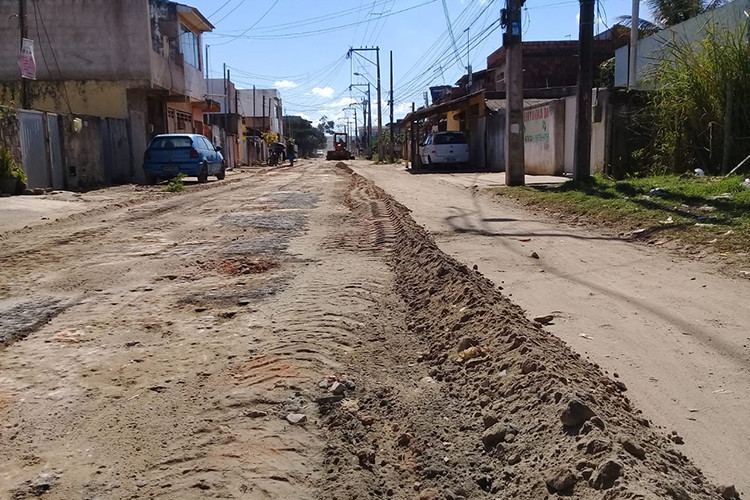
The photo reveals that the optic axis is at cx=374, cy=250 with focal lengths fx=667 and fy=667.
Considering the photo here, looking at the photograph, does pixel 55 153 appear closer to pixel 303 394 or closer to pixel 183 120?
pixel 303 394

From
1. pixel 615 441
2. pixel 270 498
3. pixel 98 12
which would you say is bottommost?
pixel 270 498

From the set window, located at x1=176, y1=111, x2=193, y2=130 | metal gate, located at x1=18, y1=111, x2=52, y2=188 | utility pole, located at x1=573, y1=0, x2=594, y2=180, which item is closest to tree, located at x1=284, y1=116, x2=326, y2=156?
window, located at x1=176, y1=111, x2=193, y2=130

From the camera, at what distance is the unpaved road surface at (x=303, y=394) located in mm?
2678

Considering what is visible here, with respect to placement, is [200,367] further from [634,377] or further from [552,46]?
[552,46]

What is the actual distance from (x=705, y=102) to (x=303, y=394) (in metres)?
11.9

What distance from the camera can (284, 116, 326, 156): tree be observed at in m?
128

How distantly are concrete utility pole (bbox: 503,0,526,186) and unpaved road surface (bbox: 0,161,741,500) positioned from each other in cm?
1090

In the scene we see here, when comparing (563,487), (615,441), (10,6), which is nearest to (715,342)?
(615,441)

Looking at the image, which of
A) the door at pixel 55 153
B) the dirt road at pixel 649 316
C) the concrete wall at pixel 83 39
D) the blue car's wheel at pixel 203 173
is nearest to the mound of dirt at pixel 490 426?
the dirt road at pixel 649 316

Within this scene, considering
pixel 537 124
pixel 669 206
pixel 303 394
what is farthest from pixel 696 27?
pixel 303 394

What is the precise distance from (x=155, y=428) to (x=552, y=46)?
138 feet

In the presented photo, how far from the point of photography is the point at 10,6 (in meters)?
26.2

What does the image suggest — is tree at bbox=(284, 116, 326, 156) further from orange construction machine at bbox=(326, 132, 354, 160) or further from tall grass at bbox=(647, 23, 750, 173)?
tall grass at bbox=(647, 23, 750, 173)

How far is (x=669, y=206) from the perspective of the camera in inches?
384
